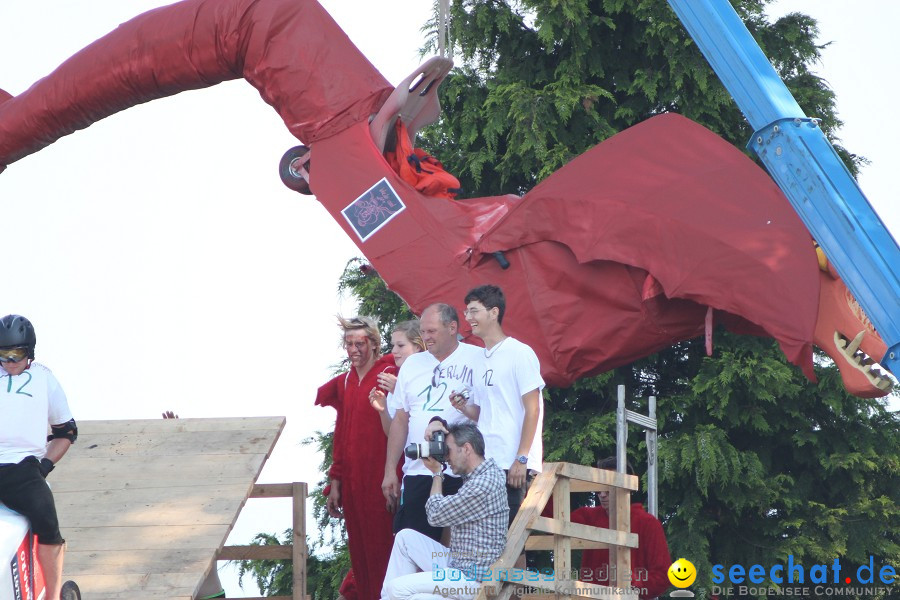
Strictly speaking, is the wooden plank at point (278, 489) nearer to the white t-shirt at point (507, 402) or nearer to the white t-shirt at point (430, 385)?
the white t-shirt at point (430, 385)

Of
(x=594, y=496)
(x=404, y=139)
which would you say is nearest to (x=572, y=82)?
(x=594, y=496)

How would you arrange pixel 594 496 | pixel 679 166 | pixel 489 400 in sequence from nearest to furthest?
pixel 489 400, pixel 679 166, pixel 594 496

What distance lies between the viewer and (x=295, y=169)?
298 inches

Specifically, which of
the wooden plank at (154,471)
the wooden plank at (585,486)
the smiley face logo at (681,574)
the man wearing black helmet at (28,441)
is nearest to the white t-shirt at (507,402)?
the wooden plank at (585,486)

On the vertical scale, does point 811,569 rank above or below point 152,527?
below

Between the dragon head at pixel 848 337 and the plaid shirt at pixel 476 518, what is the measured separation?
1.70m

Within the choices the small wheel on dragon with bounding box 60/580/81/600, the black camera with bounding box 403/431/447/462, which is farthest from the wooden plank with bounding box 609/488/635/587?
the small wheel on dragon with bounding box 60/580/81/600

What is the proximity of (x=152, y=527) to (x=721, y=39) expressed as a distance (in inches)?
150

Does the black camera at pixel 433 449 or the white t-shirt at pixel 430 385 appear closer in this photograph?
the black camera at pixel 433 449

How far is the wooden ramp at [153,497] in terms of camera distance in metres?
6.36

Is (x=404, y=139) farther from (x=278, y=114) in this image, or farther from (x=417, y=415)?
(x=417, y=415)

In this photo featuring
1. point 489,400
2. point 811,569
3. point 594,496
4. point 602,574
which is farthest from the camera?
point 594,496

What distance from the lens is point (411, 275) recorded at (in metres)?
7.18

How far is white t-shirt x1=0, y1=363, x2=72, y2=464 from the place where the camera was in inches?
230
